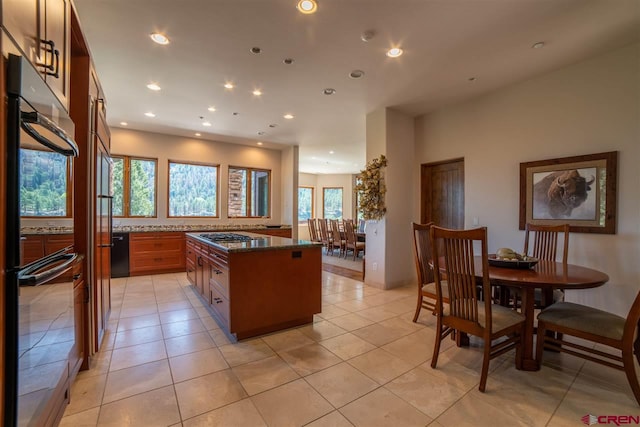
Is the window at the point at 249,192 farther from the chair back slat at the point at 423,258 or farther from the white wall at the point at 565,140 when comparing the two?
the chair back slat at the point at 423,258

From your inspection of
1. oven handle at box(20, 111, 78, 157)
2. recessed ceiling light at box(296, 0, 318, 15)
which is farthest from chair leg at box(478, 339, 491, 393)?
recessed ceiling light at box(296, 0, 318, 15)

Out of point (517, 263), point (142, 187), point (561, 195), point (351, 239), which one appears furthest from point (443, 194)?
point (142, 187)

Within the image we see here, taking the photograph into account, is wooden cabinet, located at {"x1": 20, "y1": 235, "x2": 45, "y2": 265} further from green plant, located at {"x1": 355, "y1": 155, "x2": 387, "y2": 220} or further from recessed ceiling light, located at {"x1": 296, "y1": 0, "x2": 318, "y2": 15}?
green plant, located at {"x1": 355, "y1": 155, "x2": 387, "y2": 220}

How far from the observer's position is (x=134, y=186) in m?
5.62

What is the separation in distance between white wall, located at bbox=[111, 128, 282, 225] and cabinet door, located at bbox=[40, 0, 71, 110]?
14.6ft

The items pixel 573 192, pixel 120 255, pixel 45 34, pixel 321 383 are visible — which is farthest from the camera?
pixel 120 255

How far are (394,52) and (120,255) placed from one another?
5422 mm

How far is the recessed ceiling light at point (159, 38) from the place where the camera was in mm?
2625

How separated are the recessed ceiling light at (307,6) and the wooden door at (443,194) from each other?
126 inches

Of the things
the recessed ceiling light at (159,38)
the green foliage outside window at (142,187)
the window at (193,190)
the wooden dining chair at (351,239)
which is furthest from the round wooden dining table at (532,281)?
the green foliage outside window at (142,187)

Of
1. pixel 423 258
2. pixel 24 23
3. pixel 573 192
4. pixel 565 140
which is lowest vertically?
pixel 423 258

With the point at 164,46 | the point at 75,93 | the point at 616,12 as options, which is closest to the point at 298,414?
the point at 75,93

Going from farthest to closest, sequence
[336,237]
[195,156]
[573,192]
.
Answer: [336,237] < [195,156] < [573,192]

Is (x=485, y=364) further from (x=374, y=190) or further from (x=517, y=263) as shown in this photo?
(x=374, y=190)
